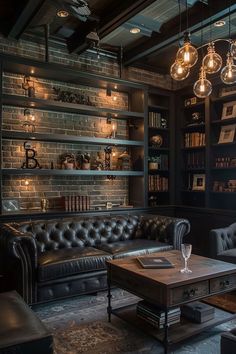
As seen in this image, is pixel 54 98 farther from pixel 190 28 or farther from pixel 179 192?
pixel 179 192

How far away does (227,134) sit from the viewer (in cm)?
507

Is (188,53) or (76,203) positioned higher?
(188,53)

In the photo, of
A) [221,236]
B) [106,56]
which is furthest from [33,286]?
[106,56]

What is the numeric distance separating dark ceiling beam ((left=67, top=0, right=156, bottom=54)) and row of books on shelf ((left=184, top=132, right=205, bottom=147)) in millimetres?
2225

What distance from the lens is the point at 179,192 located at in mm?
5773

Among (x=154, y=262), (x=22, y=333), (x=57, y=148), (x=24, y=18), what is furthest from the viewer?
(x=57, y=148)

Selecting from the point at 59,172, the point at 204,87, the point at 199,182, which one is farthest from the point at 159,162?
the point at 204,87

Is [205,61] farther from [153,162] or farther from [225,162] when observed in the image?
[153,162]

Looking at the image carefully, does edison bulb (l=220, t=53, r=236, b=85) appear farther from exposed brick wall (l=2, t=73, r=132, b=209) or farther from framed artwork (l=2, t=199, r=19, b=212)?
framed artwork (l=2, t=199, r=19, b=212)

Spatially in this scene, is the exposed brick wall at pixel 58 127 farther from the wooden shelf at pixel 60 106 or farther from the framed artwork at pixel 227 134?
the framed artwork at pixel 227 134

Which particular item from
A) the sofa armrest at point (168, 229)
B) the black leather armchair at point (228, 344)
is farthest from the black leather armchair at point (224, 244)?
the black leather armchair at point (228, 344)

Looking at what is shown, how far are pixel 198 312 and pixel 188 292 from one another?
0.32m

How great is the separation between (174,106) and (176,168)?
112 centimetres

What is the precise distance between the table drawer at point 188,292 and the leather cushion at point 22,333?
97cm
